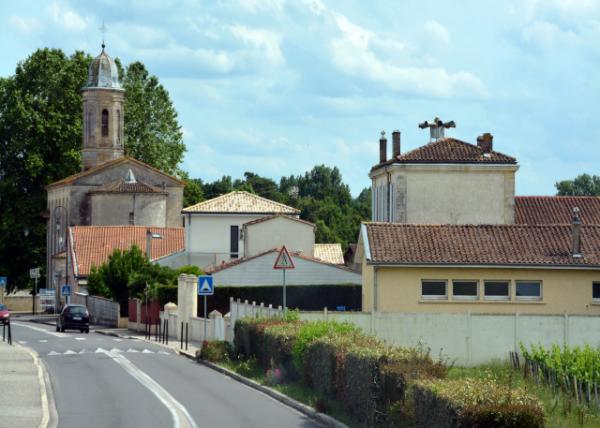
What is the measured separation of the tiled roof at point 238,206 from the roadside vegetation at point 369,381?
44321 mm

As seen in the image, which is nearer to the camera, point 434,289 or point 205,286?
point 205,286

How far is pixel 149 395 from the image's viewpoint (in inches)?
1024

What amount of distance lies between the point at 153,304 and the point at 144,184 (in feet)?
124

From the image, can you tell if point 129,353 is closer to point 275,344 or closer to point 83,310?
point 275,344

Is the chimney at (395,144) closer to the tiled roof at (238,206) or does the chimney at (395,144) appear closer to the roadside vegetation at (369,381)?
the tiled roof at (238,206)

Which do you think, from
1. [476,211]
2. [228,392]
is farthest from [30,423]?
[476,211]

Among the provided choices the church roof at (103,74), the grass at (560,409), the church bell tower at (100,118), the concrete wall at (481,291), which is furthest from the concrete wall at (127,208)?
the grass at (560,409)

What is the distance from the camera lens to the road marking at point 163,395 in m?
21.3

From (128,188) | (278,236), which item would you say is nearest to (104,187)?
(128,188)

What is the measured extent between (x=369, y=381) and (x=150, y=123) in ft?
311

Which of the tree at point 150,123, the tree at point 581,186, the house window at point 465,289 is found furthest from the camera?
the tree at point 581,186

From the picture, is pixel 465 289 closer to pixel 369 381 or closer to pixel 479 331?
pixel 479 331

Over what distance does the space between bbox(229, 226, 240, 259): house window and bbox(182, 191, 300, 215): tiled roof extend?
47.8 inches

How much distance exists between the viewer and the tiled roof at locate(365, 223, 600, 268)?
43969mm
